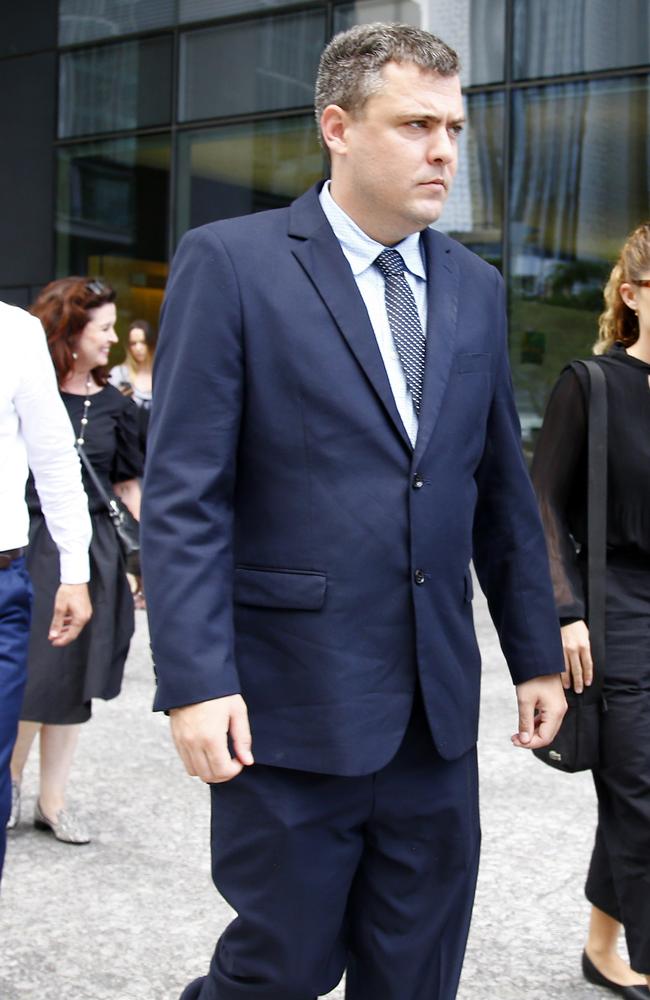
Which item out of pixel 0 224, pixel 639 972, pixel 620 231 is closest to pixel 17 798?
pixel 639 972

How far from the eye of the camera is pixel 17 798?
16.8 feet

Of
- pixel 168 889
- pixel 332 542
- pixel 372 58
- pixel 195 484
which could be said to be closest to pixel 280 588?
pixel 332 542

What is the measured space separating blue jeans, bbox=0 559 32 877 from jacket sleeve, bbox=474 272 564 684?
1.39 m

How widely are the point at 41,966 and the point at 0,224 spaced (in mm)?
14884

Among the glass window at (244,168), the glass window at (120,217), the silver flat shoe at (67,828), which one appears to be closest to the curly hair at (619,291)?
the silver flat shoe at (67,828)

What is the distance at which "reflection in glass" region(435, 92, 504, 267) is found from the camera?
13164mm

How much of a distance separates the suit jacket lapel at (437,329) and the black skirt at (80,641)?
9.28 feet

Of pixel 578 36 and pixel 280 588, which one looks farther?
pixel 578 36

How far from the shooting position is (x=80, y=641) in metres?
5.16

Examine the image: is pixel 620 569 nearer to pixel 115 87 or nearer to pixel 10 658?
pixel 10 658

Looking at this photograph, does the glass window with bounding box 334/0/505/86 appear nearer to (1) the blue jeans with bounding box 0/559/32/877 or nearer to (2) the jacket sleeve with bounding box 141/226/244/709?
(1) the blue jeans with bounding box 0/559/32/877

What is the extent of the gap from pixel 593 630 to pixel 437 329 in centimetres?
120

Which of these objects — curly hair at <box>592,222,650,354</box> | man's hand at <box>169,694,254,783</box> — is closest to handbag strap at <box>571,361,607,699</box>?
curly hair at <box>592,222,650,354</box>

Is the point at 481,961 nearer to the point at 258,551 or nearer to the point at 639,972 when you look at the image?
the point at 639,972
